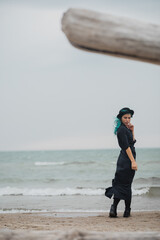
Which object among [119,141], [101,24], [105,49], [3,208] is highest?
[101,24]

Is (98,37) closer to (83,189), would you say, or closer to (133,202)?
(133,202)

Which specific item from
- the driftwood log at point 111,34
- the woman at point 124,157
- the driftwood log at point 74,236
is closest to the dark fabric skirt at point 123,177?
the woman at point 124,157

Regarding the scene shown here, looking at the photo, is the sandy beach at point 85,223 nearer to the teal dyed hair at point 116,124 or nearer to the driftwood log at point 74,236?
the teal dyed hair at point 116,124

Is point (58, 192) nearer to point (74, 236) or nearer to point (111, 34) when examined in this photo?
point (74, 236)

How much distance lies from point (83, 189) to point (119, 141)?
24.6 feet

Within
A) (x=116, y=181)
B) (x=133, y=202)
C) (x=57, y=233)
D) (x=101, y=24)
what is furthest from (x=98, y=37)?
(x=133, y=202)

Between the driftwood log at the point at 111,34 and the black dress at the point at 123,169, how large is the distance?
3.31 m

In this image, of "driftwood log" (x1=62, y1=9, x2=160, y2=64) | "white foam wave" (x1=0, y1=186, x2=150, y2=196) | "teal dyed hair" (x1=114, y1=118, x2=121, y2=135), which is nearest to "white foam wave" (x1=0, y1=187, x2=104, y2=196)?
"white foam wave" (x1=0, y1=186, x2=150, y2=196)

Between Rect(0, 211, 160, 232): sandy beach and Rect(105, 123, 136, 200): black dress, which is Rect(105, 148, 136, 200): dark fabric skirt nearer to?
Rect(105, 123, 136, 200): black dress

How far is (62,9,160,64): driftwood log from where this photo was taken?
72.4 inches

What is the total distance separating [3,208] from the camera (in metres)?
8.07

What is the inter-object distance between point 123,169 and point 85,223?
108cm

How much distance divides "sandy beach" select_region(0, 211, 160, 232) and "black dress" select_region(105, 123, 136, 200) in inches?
18.7

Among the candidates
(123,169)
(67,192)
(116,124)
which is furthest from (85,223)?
(67,192)
